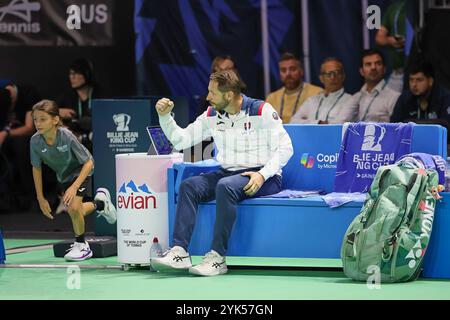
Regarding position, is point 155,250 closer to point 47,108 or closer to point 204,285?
point 204,285

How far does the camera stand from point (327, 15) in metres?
10.7

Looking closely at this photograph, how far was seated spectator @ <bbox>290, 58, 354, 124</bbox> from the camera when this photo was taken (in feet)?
33.7

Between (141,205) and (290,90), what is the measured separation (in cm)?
316

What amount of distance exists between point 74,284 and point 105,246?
1.53 meters

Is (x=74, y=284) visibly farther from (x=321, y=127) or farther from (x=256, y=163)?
(x=321, y=127)

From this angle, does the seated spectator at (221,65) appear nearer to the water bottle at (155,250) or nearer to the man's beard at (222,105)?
the man's beard at (222,105)

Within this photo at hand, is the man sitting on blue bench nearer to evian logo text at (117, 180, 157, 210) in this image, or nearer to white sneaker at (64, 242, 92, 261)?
evian logo text at (117, 180, 157, 210)

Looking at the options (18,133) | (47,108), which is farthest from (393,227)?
(18,133)

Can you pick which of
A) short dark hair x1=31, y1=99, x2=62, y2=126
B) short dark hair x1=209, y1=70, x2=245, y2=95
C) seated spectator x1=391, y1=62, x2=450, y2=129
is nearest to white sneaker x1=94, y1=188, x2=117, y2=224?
short dark hair x1=31, y1=99, x2=62, y2=126

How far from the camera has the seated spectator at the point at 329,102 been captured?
33.7 ft

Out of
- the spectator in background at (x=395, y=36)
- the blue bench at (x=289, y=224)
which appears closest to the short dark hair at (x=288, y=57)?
the spectator in background at (x=395, y=36)

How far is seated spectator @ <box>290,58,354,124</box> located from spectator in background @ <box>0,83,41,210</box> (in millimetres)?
2854

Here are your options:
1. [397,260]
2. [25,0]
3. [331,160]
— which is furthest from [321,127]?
[25,0]
